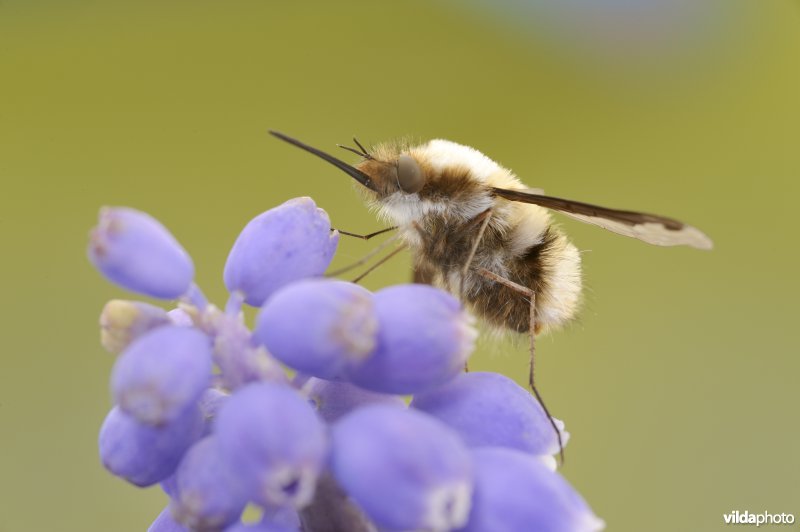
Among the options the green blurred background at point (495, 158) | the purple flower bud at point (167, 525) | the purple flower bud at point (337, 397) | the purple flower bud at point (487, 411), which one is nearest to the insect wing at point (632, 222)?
the purple flower bud at point (487, 411)

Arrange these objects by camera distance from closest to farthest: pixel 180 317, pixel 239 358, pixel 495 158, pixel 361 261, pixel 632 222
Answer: pixel 239 358, pixel 180 317, pixel 632 222, pixel 361 261, pixel 495 158

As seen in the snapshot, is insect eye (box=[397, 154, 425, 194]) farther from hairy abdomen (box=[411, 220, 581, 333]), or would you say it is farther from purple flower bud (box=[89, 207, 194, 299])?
purple flower bud (box=[89, 207, 194, 299])

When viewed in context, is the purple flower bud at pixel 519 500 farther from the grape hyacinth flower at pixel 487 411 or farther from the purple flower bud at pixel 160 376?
the purple flower bud at pixel 160 376

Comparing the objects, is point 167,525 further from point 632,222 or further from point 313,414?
point 632,222

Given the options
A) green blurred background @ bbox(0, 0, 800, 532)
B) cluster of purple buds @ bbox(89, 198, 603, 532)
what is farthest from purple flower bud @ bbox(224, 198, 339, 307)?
green blurred background @ bbox(0, 0, 800, 532)

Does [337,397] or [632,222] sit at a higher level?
[632,222]

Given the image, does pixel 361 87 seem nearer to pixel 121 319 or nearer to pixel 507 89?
pixel 507 89

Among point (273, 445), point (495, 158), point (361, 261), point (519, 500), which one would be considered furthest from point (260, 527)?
point (495, 158)
